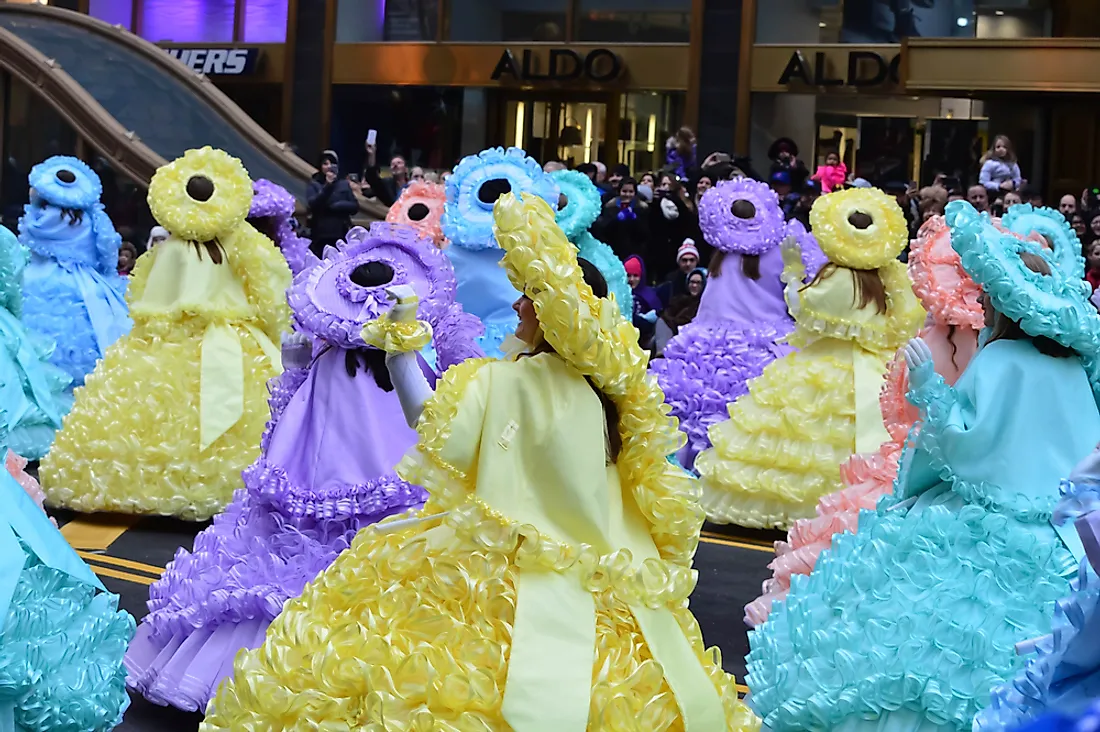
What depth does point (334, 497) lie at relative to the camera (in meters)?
6.16

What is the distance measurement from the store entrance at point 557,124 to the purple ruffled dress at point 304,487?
56.6 feet

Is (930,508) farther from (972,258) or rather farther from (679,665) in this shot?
(679,665)

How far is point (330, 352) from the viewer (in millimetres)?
6477

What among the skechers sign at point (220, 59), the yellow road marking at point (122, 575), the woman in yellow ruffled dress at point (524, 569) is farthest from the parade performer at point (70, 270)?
the skechers sign at point (220, 59)

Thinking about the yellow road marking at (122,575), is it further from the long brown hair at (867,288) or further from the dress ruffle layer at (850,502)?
the long brown hair at (867,288)

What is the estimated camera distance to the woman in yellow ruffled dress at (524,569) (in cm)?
386

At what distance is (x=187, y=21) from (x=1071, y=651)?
2653cm

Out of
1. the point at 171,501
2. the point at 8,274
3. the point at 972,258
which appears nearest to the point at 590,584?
the point at 972,258

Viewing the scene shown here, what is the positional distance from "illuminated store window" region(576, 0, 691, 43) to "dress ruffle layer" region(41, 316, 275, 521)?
15.4 metres

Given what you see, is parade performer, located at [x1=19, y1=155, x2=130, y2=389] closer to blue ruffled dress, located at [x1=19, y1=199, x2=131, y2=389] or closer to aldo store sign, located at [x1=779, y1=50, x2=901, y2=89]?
blue ruffled dress, located at [x1=19, y1=199, x2=131, y2=389]

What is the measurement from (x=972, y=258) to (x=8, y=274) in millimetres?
4470

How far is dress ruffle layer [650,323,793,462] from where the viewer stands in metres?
11.0

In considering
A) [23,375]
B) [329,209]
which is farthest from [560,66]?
[23,375]

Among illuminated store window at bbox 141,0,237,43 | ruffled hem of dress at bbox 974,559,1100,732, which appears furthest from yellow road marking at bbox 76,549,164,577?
illuminated store window at bbox 141,0,237,43
